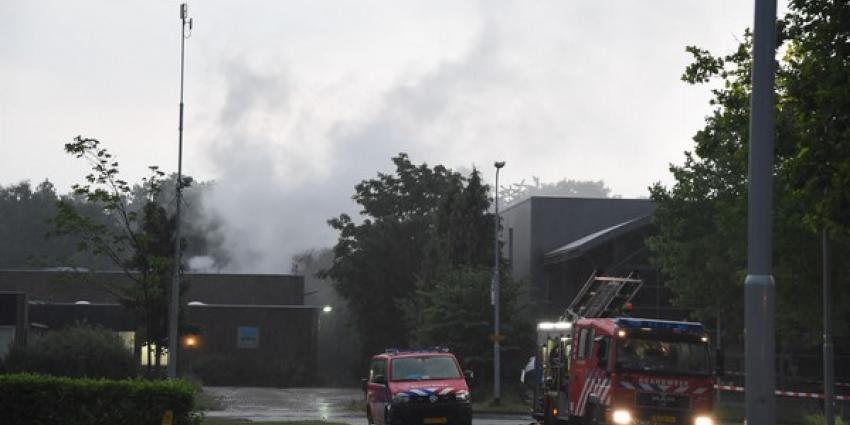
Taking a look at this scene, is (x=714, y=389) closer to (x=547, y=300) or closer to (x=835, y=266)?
(x=835, y=266)

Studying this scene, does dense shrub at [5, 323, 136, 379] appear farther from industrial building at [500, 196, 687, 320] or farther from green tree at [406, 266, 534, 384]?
industrial building at [500, 196, 687, 320]

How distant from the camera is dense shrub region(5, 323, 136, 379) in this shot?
47.1 metres

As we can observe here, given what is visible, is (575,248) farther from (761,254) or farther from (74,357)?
(761,254)

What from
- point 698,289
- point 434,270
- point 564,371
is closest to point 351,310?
point 434,270

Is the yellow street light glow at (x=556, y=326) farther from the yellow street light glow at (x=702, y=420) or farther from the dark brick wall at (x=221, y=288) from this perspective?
the dark brick wall at (x=221, y=288)

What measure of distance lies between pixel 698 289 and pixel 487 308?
799 cm

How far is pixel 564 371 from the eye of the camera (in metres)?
26.1

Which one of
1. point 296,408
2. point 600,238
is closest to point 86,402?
point 296,408

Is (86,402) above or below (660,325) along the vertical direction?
below

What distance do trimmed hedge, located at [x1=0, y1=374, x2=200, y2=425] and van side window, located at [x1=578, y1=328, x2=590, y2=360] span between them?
25.8ft

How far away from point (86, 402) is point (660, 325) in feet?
33.3

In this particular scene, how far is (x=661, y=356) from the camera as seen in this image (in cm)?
2283

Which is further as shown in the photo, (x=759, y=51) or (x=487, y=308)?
(x=487, y=308)

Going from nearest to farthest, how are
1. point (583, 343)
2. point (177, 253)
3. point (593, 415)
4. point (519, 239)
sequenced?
point (593, 415) → point (583, 343) → point (177, 253) → point (519, 239)
